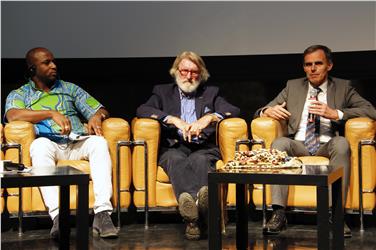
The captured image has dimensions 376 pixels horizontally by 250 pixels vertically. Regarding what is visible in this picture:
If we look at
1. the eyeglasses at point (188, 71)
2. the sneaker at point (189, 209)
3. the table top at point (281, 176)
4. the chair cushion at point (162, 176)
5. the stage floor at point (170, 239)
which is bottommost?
the stage floor at point (170, 239)

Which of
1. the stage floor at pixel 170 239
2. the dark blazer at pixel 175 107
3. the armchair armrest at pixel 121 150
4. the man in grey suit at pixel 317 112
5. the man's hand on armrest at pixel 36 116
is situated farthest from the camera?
the dark blazer at pixel 175 107

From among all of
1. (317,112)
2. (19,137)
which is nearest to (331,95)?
(317,112)

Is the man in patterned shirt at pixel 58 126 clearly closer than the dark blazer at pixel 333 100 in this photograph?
Yes

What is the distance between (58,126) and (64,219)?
119cm

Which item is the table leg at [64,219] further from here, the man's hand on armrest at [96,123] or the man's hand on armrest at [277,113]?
the man's hand on armrest at [277,113]

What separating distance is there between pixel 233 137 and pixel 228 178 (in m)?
1.22

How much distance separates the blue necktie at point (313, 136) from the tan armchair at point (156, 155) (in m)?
A: 0.42

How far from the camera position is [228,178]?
3170 millimetres

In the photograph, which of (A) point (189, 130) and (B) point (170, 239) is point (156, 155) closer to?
(A) point (189, 130)

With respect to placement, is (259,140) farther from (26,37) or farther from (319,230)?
(26,37)

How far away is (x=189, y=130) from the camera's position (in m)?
4.33

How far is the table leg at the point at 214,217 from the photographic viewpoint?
3.18 m

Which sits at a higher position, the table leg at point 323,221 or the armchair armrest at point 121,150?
the armchair armrest at point 121,150

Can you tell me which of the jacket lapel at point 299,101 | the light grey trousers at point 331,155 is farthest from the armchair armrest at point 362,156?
A: the jacket lapel at point 299,101
